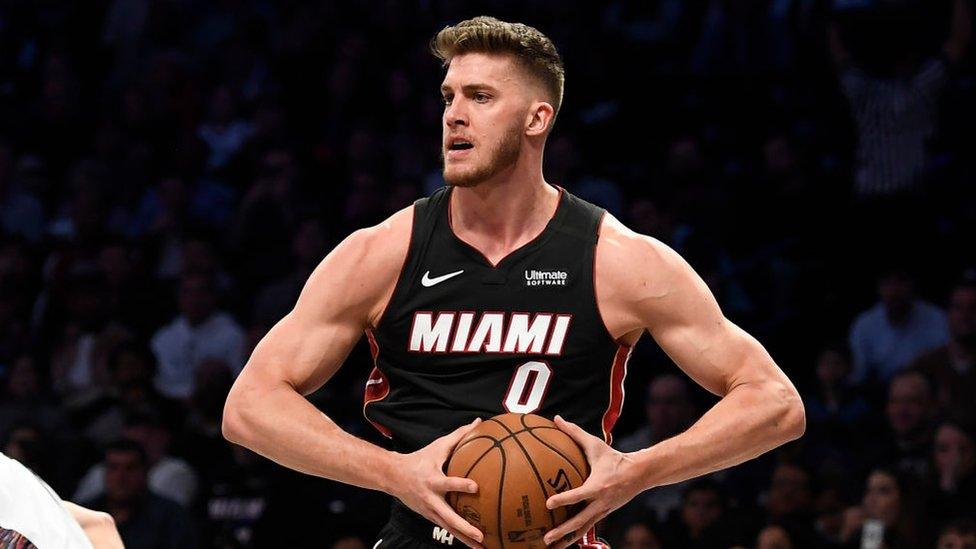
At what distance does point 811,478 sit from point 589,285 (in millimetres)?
4375

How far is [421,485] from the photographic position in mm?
3809

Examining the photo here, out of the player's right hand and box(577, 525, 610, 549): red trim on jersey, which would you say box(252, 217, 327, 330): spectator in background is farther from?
the player's right hand

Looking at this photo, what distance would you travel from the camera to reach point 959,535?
7512 millimetres

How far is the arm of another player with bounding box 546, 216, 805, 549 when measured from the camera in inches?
159

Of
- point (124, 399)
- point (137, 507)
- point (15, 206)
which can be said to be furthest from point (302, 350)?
point (15, 206)

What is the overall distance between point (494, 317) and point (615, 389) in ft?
1.33

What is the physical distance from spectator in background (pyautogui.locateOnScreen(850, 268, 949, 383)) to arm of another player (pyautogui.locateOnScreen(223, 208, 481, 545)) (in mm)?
5512

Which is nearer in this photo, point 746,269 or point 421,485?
point 421,485

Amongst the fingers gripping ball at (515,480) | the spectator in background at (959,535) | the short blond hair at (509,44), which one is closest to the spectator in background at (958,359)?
the spectator in background at (959,535)

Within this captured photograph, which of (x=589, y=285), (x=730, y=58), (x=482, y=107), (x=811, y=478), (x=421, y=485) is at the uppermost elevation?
(x=730, y=58)

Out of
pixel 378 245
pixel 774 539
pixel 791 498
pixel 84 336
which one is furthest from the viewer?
pixel 84 336

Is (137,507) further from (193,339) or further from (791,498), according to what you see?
(791,498)

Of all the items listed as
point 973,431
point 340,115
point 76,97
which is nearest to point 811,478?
point 973,431

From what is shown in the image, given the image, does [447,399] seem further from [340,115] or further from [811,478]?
[340,115]
